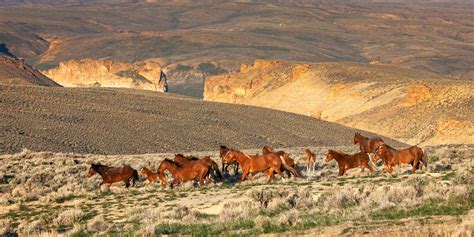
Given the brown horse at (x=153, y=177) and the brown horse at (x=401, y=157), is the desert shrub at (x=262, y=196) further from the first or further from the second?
the brown horse at (x=401, y=157)

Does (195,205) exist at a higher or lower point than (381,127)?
higher

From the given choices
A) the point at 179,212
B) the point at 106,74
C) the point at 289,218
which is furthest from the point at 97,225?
the point at 106,74

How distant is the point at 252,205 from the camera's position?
18.2 m

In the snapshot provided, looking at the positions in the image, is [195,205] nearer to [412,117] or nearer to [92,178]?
[92,178]

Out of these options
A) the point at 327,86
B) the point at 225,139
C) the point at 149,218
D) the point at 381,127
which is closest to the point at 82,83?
the point at 327,86

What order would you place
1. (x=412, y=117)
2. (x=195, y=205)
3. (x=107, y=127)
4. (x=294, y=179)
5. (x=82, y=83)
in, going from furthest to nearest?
(x=82, y=83) < (x=412, y=117) < (x=107, y=127) < (x=294, y=179) < (x=195, y=205)

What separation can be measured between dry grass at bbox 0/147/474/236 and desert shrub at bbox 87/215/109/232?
0.07ft

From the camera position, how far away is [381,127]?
7831 centimetres

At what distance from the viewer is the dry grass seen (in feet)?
50.2

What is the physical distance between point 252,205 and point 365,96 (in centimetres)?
7530

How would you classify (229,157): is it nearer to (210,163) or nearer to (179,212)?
(210,163)

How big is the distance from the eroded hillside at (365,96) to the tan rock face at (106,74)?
18.3 metres

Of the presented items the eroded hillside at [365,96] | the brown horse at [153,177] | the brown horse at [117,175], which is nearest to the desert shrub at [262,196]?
the brown horse at [153,177]

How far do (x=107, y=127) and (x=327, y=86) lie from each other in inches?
1958
